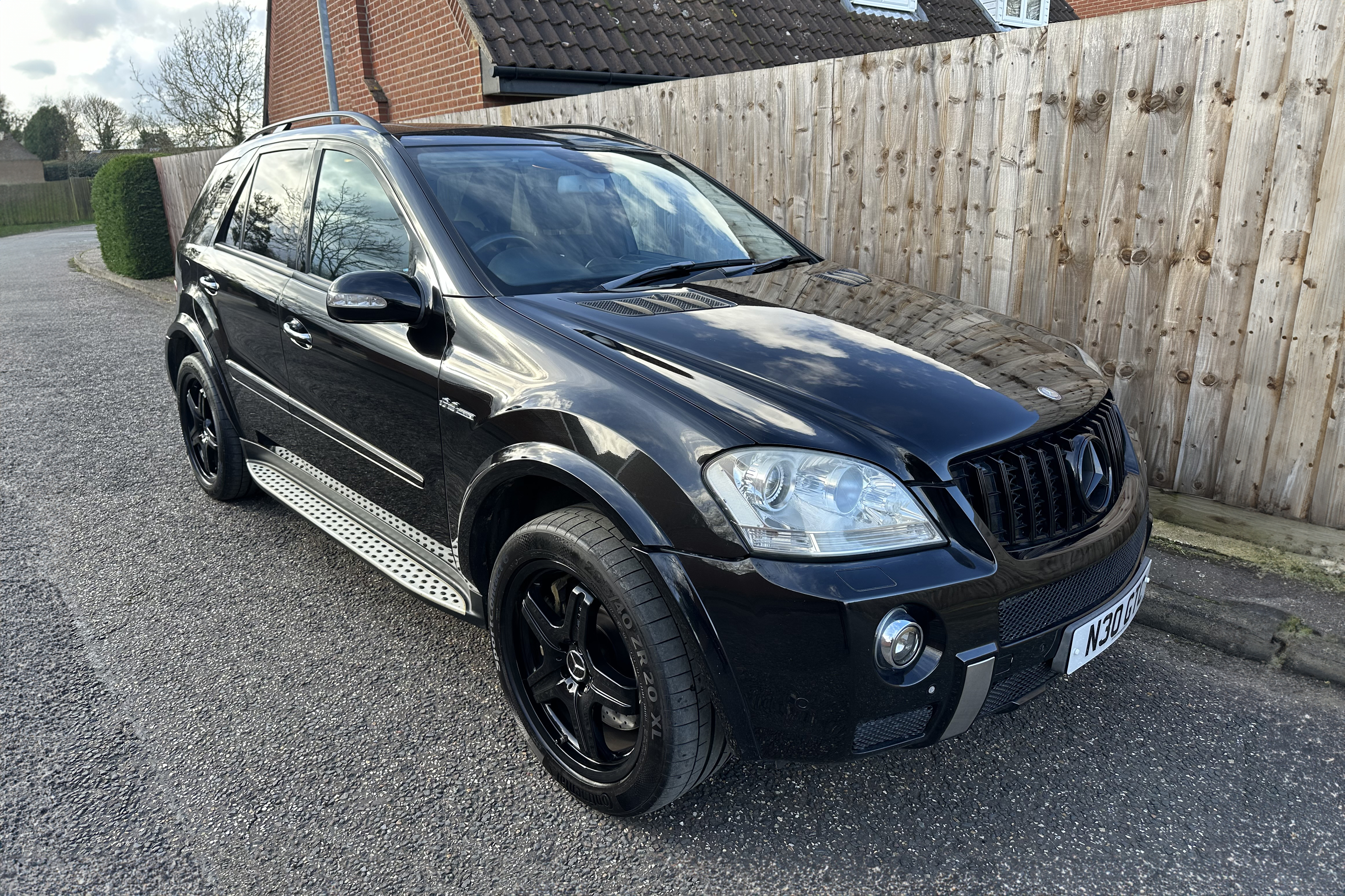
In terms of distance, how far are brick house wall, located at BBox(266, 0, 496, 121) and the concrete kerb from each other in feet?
12.0

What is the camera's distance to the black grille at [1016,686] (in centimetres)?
213

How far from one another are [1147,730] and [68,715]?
339 cm

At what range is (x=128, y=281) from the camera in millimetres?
15000

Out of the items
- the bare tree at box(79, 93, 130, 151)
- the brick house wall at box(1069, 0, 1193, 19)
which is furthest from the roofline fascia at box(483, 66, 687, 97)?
the bare tree at box(79, 93, 130, 151)

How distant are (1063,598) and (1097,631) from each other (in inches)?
7.6

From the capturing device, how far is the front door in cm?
285

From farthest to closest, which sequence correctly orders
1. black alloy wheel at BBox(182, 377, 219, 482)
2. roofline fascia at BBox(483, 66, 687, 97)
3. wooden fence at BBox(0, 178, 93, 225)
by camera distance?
wooden fence at BBox(0, 178, 93, 225) → roofline fascia at BBox(483, 66, 687, 97) → black alloy wheel at BBox(182, 377, 219, 482)

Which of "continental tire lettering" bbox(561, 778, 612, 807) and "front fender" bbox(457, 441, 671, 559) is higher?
"front fender" bbox(457, 441, 671, 559)

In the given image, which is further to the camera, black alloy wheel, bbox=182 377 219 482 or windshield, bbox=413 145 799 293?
black alloy wheel, bbox=182 377 219 482

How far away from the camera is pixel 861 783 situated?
2.56 meters

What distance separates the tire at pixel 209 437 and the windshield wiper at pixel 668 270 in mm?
2247

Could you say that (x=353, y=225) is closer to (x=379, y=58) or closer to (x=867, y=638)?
(x=867, y=638)

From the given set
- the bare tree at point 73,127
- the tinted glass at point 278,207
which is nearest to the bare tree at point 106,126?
the bare tree at point 73,127

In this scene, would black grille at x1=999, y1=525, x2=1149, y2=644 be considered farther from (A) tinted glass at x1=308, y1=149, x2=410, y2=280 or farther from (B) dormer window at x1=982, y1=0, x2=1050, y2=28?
(B) dormer window at x1=982, y1=0, x2=1050, y2=28
